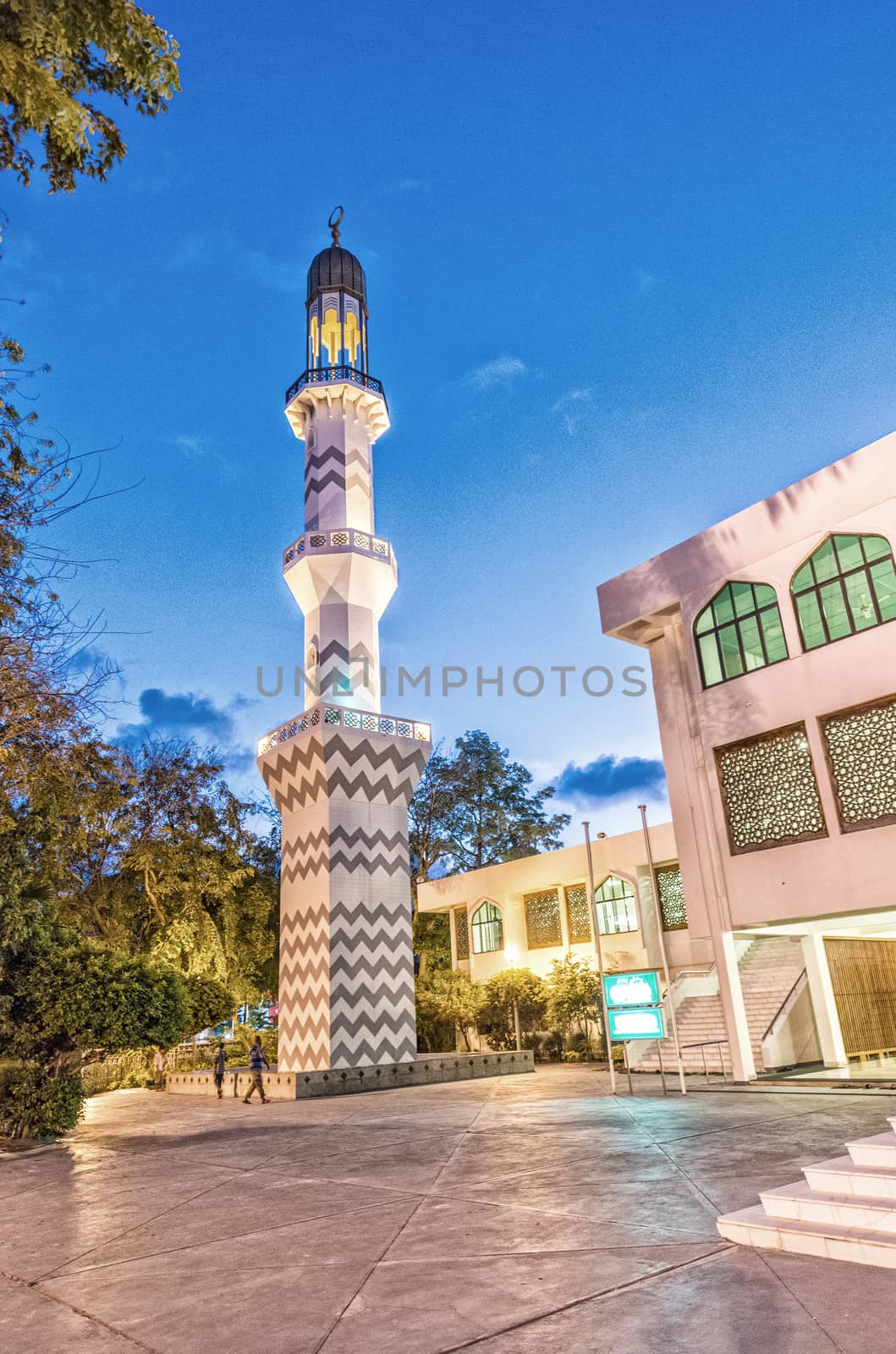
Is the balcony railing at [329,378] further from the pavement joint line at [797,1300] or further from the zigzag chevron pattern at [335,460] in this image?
the pavement joint line at [797,1300]

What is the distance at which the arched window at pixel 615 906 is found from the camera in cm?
2377

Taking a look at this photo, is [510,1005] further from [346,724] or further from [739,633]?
[739,633]

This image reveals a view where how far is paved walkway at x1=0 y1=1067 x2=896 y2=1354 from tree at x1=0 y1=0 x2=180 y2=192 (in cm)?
616

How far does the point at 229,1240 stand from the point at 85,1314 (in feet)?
4.72

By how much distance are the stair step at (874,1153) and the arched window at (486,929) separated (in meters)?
22.2

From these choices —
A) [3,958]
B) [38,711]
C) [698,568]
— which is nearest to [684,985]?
[698,568]

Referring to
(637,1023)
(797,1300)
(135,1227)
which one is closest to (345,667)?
(637,1023)

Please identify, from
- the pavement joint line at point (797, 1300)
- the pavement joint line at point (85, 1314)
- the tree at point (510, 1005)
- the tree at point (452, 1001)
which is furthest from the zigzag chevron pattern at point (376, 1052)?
the pavement joint line at point (797, 1300)

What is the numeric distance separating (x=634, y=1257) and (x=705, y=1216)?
0.93 m

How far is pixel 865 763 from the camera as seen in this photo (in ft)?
40.0

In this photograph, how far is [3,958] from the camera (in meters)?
11.4

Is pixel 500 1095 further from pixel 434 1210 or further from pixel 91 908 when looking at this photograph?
pixel 91 908

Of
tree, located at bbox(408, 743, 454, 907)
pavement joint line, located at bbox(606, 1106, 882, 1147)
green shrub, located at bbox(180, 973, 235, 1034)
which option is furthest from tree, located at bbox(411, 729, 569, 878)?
pavement joint line, located at bbox(606, 1106, 882, 1147)

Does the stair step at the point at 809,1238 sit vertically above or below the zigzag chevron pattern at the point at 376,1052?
below
